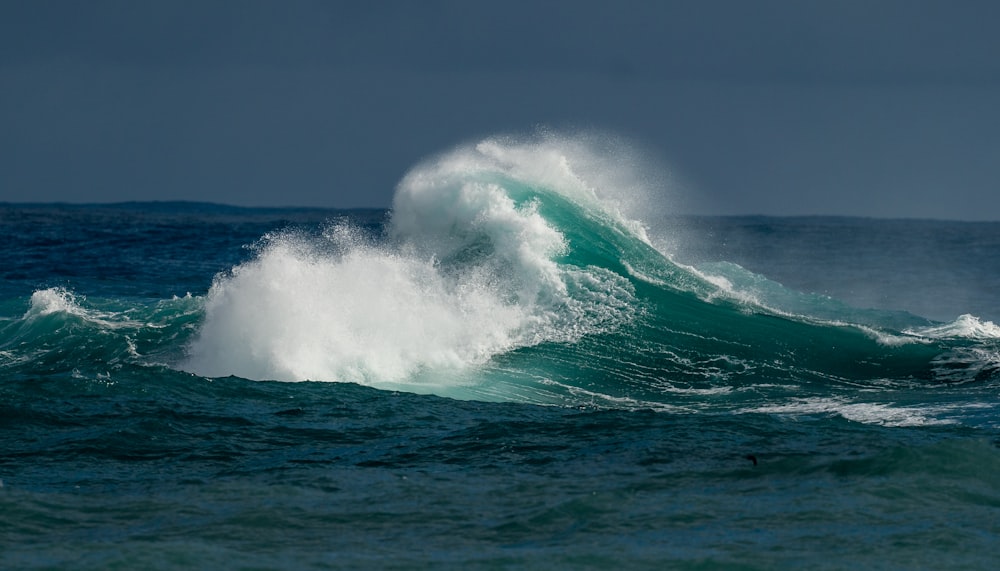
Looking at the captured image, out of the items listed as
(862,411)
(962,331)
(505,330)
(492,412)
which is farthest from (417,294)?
(962,331)

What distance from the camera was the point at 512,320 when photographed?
16.1 meters

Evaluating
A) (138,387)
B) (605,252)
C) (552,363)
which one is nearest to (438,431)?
(138,387)

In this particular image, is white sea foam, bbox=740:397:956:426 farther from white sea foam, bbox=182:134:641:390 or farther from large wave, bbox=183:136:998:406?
white sea foam, bbox=182:134:641:390

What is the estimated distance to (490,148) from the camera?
21.5m

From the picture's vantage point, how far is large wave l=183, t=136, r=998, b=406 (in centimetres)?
1399

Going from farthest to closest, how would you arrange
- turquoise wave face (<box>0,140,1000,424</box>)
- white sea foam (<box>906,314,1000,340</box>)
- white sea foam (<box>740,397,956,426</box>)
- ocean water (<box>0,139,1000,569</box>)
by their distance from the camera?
white sea foam (<box>906,314,1000,340</box>) → turquoise wave face (<box>0,140,1000,424</box>) → white sea foam (<box>740,397,956,426</box>) → ocean water (<box>0,139,1000,569</box>)

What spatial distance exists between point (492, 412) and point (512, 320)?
16.2 ft

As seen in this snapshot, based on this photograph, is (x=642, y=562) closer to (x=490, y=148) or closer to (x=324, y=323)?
(x=324, y=323)

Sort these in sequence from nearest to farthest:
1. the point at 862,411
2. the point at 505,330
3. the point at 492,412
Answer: the point at 492,412 → the point at 862,411 → the point at 505,330

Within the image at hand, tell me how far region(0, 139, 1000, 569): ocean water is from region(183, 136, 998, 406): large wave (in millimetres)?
50

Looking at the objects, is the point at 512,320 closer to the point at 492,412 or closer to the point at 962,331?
the point at 492,412

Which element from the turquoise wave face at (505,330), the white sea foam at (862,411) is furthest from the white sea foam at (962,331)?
the white sea foam at (862,411)

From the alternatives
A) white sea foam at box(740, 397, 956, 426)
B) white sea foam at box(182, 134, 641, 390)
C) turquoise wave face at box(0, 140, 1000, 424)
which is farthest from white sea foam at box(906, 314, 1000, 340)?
white sea foam at box(740, 397, 956, 426)

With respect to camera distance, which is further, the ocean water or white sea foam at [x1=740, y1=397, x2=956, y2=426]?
white sea foam at [x1=740, y1=397, x2=956, y2=426]
